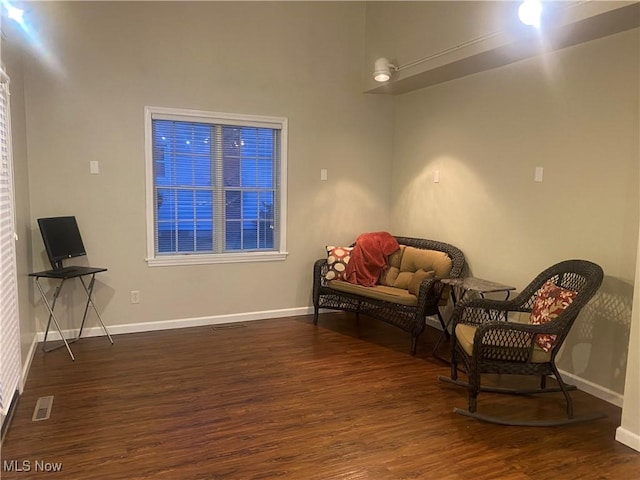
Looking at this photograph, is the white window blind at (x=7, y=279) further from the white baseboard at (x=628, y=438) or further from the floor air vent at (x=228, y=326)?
the white baseboard at (x=628, y=438)

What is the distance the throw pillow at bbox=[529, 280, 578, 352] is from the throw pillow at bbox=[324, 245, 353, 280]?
194 centimetres

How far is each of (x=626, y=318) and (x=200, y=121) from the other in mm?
3792

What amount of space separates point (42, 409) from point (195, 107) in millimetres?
2801

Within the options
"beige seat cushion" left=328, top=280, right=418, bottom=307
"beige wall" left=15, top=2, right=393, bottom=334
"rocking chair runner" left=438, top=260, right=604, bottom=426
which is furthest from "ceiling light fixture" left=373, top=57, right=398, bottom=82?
"rocking chair runner" left=438, top=260, right=604, bottom=426

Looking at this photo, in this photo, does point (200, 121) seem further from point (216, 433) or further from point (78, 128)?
point (216, 433)

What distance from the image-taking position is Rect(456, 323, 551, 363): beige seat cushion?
9.43 ft

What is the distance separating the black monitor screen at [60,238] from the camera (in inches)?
145

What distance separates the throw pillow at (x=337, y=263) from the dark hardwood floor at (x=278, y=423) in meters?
0.89

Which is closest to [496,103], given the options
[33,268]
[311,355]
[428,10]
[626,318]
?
[428,10]

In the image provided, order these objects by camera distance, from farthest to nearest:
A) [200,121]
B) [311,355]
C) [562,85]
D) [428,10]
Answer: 1. [200,121]
2. [428,10]
3. [311,355]
4. [562,85]

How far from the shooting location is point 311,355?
3.88 metres

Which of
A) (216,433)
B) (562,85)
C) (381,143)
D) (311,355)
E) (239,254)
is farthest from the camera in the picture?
(381,143)

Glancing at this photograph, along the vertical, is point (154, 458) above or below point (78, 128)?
below

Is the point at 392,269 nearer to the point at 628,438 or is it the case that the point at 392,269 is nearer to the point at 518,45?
the point at 518,45
